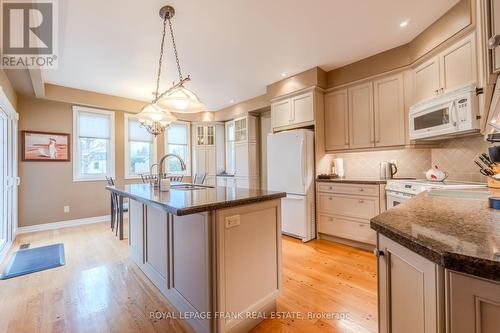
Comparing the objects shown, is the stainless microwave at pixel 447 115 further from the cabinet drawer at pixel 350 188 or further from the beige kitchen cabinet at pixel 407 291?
the beige kitchen cabinet at pixel 407 291

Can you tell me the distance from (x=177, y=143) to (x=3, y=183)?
136 inches

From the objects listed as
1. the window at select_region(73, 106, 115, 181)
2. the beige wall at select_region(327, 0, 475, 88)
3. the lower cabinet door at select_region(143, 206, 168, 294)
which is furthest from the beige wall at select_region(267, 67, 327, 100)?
the window at select_region(73, 106, 115, 181)

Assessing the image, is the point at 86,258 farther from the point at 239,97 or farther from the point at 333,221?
the point at 239,97

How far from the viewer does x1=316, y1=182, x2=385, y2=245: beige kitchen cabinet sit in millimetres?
3025

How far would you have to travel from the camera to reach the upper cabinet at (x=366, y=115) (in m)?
3.06

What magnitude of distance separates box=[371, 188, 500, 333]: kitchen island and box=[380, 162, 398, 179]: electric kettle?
2.30m

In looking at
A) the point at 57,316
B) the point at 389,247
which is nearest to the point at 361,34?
the point at 389,247

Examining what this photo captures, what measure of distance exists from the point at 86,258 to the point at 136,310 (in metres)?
1.61

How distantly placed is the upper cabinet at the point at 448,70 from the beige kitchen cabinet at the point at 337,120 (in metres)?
0.95

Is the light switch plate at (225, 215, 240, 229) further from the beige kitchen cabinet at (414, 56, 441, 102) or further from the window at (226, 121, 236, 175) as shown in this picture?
the window at (226, 121, 236, 175)

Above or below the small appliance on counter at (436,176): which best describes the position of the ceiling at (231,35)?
above

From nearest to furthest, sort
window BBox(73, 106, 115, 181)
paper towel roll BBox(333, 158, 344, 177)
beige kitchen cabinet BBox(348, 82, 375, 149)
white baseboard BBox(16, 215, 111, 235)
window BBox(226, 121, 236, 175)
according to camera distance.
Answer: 1. beige kitchen cabinet BBox(348, 82, 375, 149)
2. paper towel roll BBox(333, 158, 344, 177)
3. white baseboard BBox(16, 215, 111, 235)
4. window BBox(73, 106, 115, 181)
5. window BBox(226, 121, 236, 175)

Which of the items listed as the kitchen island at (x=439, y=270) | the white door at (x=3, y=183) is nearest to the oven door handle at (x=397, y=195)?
the kitchen island at (x=439, y=270)

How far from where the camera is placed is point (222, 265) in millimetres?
1476
